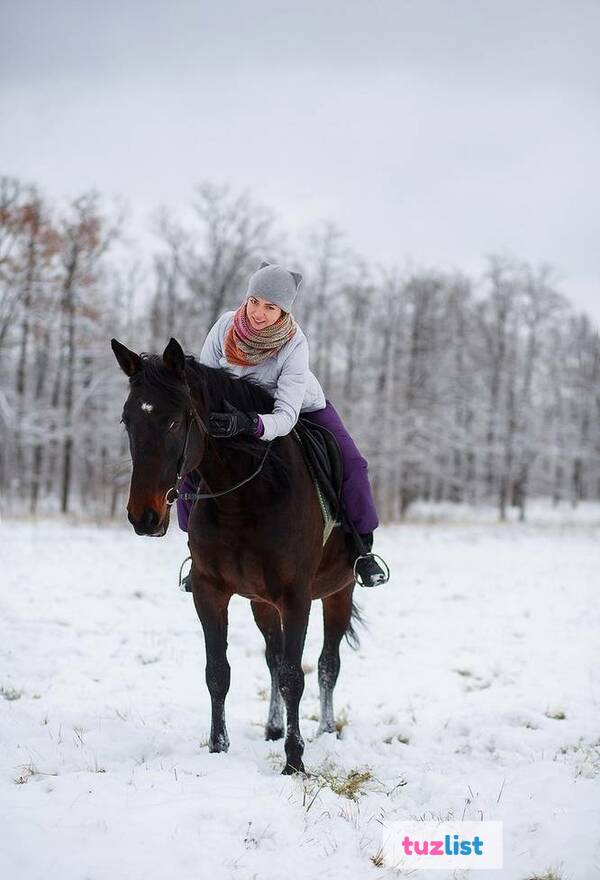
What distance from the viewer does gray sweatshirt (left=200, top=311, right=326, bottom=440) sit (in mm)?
3818

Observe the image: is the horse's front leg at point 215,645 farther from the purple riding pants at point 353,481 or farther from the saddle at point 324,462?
the saddle at point 324,462

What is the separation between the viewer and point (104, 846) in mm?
2678

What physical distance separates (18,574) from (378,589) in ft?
20.3

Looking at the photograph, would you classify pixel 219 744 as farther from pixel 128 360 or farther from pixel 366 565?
pixel 128 360

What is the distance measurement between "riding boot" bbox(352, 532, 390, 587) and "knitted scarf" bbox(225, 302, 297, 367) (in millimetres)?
1687

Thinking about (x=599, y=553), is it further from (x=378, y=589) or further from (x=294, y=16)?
(x=294, y=16)

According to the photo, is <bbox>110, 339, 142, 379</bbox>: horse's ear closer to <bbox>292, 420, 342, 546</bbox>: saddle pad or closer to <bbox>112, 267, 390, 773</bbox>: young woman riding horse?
<bbox>112, 267, 390, 773</bbox>: young woman riding horse

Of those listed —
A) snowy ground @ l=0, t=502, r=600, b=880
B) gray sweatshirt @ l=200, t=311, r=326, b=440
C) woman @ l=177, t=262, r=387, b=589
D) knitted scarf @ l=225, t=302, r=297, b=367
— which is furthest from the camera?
knitted scarf @ l=225, t=302, r=297, b=367

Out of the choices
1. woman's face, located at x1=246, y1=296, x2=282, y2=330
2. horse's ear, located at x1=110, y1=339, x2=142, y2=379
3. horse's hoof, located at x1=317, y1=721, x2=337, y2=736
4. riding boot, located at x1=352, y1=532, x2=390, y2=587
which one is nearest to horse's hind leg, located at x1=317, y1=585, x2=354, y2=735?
horse's hoof, located at x1=317, y1=721, x2=337, y2=736

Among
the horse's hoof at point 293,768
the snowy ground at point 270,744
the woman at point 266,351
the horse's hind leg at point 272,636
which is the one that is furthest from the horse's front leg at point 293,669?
the woman at point 266,351

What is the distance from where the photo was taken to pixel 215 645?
13.5 ft

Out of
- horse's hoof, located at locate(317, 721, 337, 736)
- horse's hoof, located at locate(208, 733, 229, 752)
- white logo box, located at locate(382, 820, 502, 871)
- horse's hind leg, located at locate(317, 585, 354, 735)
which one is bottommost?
horse's hoof, located at locate(317, 721, 337, 736)

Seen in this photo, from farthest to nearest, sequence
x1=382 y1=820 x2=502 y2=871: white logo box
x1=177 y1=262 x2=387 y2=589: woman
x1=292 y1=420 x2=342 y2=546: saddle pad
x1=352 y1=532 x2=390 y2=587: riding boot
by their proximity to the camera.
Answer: x1=352 y1=532 x2=390 y2=587: riding boot, x1=292 y1=420 x2=342 y2=546: saddle pad, x1=177 y1=262 x2=387 y2=589: woman, x1=382 y1=820 x2=502 y2=871: white logo box

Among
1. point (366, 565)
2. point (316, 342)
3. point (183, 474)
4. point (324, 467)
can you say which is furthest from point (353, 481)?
point (316, 342)
